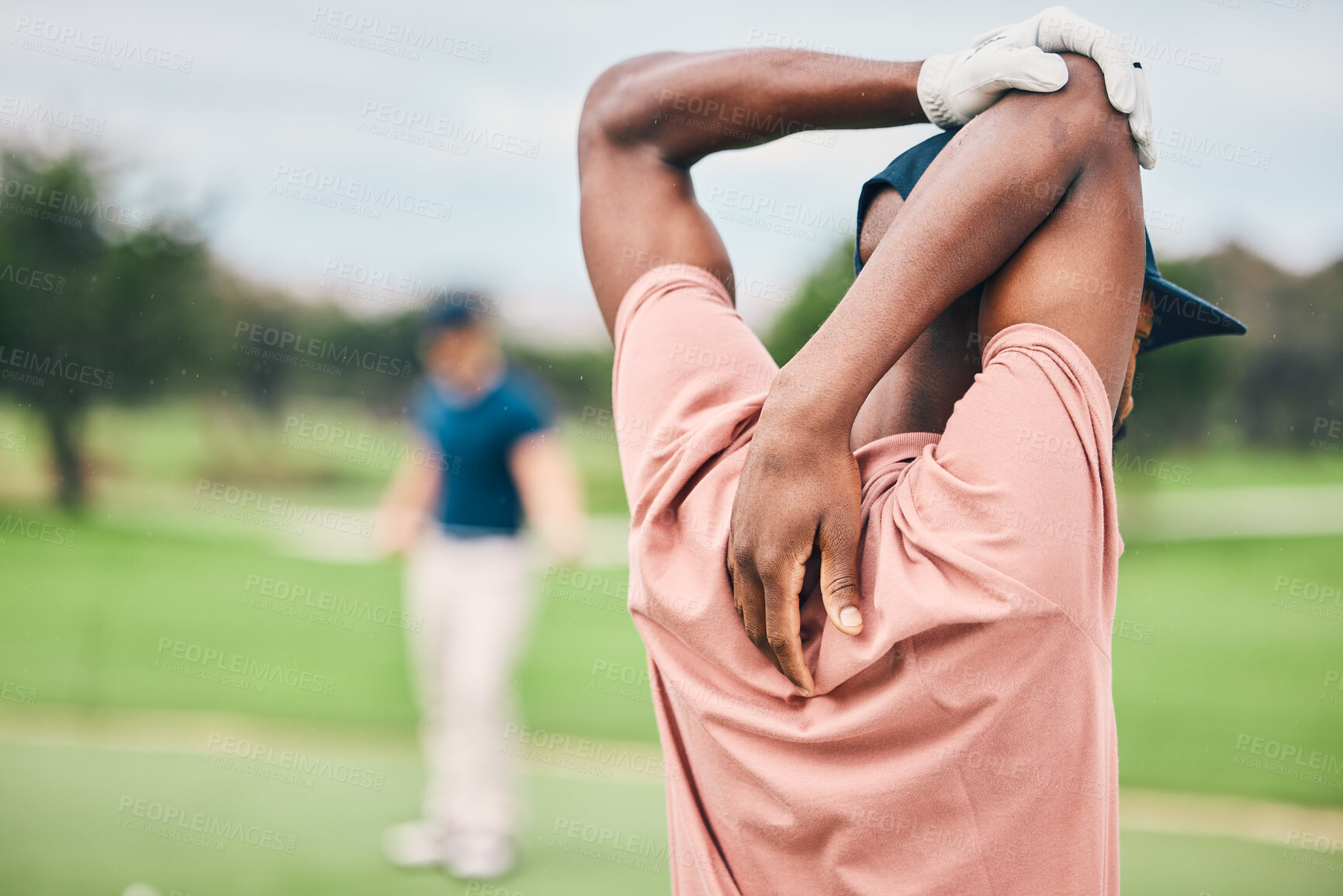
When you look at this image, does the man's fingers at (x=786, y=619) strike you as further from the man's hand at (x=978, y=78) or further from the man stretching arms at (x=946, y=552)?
the man's hand at (x=978, y=78)

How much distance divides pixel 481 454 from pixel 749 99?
2.40 metres

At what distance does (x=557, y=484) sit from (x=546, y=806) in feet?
4.11

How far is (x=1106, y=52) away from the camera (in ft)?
2.08

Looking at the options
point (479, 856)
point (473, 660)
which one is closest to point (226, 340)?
point (473, 660)

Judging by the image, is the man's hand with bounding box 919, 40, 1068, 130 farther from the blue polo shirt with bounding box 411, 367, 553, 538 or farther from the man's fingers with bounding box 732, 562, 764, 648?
the blue polo shirt with bounding box 411, 367, 553, 538

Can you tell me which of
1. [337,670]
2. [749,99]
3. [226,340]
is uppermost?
[226,340]

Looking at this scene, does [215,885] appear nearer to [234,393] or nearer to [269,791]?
[269,791]

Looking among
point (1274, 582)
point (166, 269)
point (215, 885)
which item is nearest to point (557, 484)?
point (215, 885)

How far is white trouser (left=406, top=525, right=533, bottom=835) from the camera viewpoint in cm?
304

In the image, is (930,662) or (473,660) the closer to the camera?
(930,662)

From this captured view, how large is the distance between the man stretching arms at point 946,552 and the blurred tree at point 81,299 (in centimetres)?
658

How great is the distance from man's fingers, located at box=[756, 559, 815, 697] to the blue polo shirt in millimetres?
2489

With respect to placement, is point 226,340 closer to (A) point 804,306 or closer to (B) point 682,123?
(A) point 804,306

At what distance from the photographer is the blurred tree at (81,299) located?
21.8 ft
